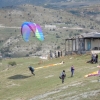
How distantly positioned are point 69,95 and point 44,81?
702 inches

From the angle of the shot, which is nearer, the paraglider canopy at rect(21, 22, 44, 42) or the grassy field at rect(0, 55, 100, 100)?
the grassy field at rect(0, 55, 100, 100)

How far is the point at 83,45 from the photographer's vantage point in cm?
7762

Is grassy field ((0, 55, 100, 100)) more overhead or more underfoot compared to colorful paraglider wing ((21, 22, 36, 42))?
more underfoot

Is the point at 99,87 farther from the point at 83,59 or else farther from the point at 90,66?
the point at 83,59

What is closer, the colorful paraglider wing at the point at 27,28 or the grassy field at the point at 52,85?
the grassy field at the point at 52,85

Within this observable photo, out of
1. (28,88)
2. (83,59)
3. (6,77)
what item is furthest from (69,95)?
(83,59)

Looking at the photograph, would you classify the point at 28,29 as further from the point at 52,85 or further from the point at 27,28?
the point at 52,85

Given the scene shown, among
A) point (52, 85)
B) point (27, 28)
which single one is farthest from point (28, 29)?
point (52, 85)

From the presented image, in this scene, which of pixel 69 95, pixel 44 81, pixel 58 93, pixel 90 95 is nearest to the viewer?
pixel 90 95

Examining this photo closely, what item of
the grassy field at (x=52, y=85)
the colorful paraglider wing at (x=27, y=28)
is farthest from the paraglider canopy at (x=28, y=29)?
the grassy field at (x=52, y=85)

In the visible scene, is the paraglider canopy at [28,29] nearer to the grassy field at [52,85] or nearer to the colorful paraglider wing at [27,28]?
the colorful paraglider wing at [27,28]

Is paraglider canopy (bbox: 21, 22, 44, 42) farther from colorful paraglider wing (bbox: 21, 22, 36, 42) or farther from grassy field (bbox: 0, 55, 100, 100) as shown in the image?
grassy field (bbox: 0, 55, 100, 100)

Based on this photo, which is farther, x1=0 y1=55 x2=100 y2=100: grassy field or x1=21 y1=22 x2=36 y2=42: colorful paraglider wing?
x1=21 y1=22 x2=36 y2=42: colorful paraglider wing

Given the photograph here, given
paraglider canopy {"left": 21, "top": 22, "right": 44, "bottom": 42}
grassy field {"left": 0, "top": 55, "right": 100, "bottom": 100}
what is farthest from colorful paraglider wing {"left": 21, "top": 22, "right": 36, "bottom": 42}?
grassy field {"left": 0, "top": 55, "right": 100, "bottom": 100}
